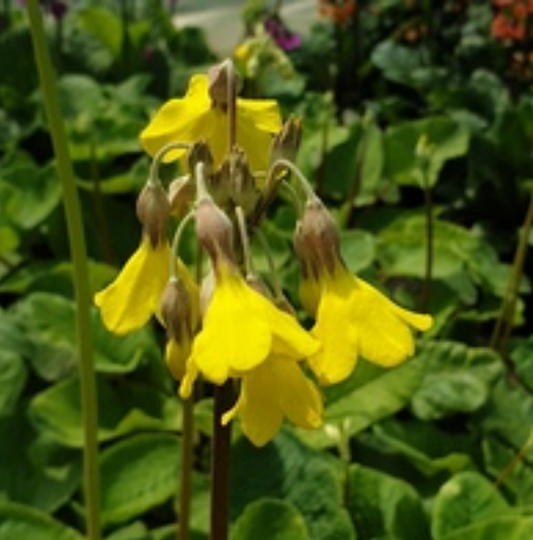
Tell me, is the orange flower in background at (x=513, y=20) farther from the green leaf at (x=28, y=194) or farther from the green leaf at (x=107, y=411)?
the green leaf at (x=107, y=411)

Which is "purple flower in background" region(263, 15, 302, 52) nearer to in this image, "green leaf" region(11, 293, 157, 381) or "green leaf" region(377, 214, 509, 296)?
"green leaf" region(377, 214, 509, 296)

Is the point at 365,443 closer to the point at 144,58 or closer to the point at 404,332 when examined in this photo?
the point at 404,332

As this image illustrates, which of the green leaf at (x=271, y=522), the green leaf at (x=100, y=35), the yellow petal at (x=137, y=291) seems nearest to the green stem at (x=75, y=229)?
the yellow petal at (x=137, y=291)

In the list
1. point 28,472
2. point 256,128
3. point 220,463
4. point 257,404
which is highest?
point 256,128

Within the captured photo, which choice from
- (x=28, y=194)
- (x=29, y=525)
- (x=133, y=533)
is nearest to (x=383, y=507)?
(x=133, y=533)

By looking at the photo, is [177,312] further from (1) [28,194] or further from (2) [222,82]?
(1) [28,194]
